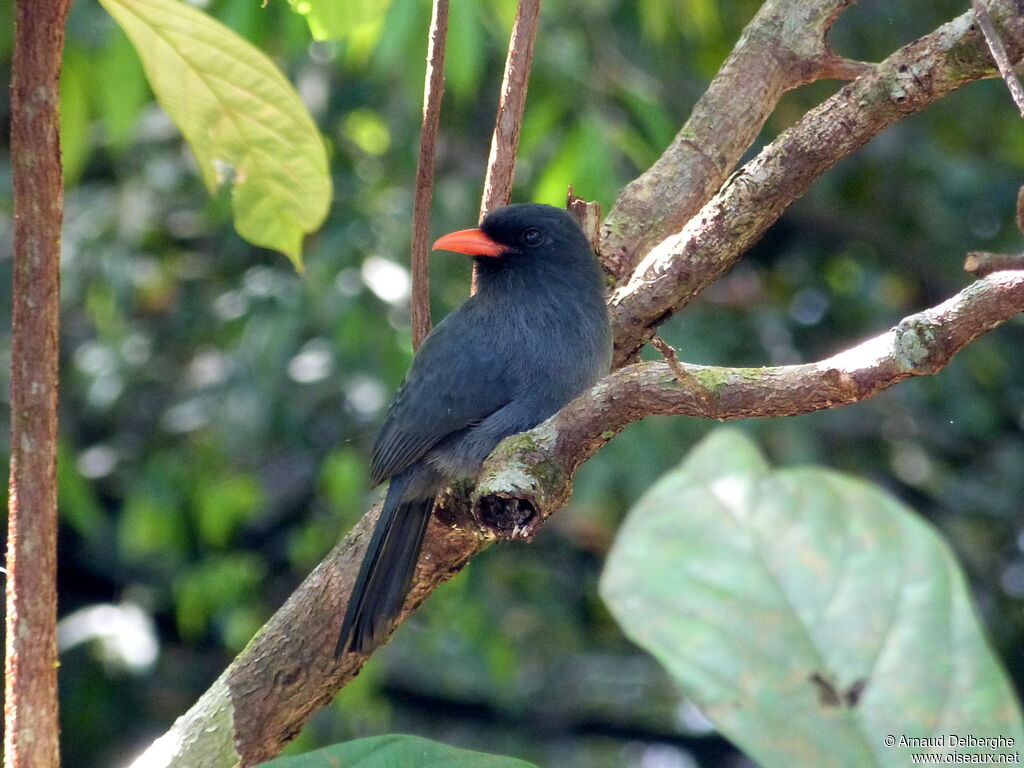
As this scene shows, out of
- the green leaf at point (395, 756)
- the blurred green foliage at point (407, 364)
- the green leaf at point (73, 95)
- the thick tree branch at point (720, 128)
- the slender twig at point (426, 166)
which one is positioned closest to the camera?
the green leaf at point (395, 756)

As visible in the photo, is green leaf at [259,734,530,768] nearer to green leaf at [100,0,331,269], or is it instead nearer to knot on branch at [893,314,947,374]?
knot on branch at [893,314,947,374]

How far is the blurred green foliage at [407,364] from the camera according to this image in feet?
15.8

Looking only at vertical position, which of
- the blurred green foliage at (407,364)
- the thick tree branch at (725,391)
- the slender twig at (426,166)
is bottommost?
the blurred green foliage at (407,364)

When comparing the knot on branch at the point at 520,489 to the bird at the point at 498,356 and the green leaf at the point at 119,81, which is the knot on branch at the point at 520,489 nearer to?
the bird at the point at 498,356

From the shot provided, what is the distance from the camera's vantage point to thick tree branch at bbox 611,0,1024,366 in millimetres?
2297

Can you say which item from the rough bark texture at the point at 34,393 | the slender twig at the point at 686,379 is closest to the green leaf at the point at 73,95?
the rough bark texture at the point at 34,393

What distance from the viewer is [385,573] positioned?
8.09ft

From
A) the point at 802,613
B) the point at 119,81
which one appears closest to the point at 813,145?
the point at 802,613

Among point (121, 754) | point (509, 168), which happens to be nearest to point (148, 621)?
point (121, 754)

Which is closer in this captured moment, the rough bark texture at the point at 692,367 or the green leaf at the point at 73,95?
the rough bark texture at the point at 692,367

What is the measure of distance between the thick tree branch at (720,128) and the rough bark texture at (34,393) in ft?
4.71

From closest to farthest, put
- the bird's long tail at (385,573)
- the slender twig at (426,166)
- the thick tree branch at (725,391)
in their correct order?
the thick tree branch at (725,391) < the bird's long tail at (385,573) < the slender twig at (426,166)

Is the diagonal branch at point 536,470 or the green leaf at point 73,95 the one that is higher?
the green leaf at point 73,95

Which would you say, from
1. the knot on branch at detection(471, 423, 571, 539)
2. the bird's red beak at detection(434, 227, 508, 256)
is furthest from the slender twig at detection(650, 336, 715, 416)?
the bird's red beak at detection(434, 227, 508, 256)
